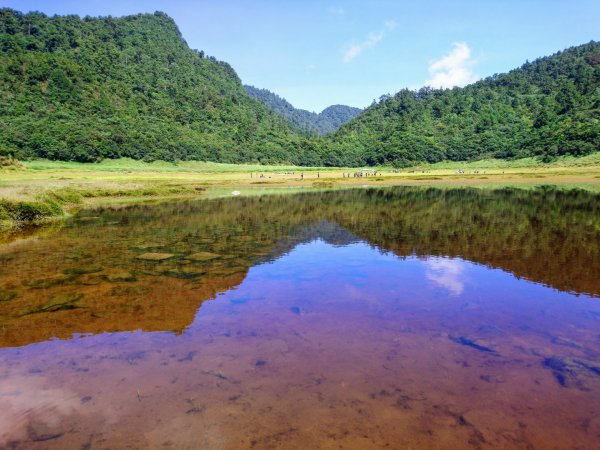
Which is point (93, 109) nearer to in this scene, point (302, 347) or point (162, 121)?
point (162, 121)

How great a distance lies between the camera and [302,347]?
9.37 m

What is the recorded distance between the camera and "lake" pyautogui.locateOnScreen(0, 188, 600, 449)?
20.9ft

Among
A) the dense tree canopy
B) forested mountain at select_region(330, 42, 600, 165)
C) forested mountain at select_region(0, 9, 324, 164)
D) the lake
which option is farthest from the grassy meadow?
the lake

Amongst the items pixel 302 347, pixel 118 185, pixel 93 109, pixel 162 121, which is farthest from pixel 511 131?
pixel 302 347

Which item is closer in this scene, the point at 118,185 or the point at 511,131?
the point at 118,185

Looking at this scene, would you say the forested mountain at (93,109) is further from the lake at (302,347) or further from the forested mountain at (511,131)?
the lake at (302,347)

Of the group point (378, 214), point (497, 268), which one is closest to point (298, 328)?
point (497, 268)

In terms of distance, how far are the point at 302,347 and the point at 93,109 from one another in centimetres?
15953

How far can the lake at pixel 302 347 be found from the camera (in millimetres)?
6363

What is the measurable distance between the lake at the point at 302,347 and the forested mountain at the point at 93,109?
94.4m

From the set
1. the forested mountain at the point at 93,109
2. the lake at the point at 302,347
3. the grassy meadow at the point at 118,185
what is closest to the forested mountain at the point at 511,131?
the grassy meadow at the point at 118,185

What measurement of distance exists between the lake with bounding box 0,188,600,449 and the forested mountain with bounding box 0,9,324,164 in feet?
310

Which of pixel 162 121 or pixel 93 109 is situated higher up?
pixel 93 109

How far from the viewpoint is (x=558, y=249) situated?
63.1ft
